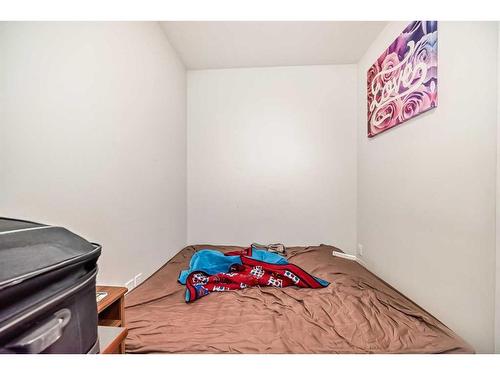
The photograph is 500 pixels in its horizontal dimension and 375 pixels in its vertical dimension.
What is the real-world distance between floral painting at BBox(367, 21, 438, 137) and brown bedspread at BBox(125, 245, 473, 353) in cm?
123

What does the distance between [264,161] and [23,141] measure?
7.07ft

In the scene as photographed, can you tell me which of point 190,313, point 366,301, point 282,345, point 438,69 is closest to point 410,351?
point 366,301

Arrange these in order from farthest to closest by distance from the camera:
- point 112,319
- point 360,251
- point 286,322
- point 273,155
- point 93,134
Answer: point 273,155
point 360,251
point 93,134
point 286,322
point 112,319

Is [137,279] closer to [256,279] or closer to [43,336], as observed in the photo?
[256,279]

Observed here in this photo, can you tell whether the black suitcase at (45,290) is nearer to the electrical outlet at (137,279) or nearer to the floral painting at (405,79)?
the electrical outlet at (137,279)

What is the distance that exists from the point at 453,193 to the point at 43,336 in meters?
1.68

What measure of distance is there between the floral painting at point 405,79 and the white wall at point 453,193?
2.4 inches

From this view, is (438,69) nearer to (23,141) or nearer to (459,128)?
(459,128)

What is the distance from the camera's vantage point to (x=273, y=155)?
2738 millimetres

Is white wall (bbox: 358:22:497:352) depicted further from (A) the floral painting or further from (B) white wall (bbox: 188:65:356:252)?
(B) white wall (bbox: 188:65:356:252)

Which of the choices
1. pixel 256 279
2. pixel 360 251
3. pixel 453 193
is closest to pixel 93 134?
pixel 256 279

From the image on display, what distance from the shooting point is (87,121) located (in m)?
1.20

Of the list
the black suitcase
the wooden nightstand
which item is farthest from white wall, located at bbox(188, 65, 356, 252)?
the black suitcase

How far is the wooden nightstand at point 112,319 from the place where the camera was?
2.03 ft
